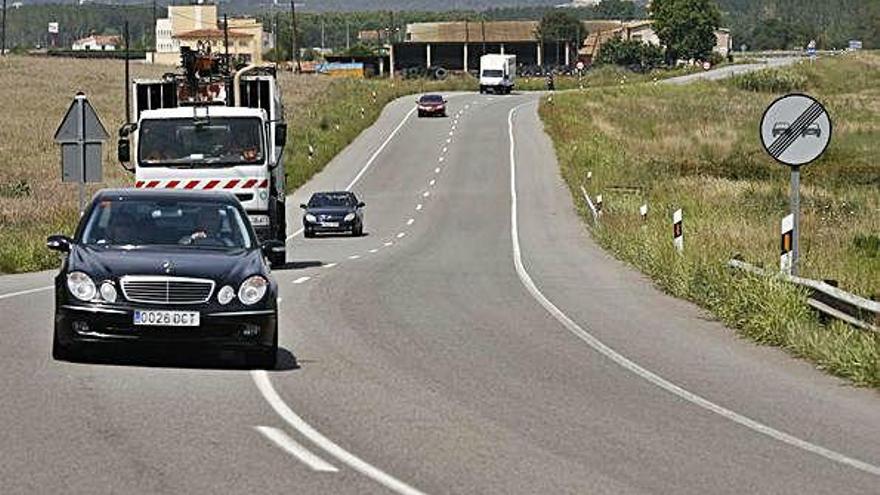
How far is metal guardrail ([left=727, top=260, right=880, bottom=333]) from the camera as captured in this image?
16.1m

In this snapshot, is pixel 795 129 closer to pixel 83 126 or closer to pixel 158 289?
pixel 158 289

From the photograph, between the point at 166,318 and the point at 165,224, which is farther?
the point at 165,224

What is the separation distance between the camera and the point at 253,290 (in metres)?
14.4

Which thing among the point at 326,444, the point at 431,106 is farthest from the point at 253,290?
the point at 431,106

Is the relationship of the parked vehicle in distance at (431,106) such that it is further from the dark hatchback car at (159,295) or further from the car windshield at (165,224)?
the dark hatchback car at (159,295)

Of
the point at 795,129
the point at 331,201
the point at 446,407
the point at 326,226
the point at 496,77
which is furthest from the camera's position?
the point at 496,77

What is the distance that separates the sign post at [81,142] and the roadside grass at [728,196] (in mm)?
9974

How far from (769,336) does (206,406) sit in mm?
8224

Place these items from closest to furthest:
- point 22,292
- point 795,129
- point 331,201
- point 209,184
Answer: point 795,129
point 22,292
point 209,184
point 331,201

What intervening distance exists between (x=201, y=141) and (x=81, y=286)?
44.3 feet

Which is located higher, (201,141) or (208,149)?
(201,141)

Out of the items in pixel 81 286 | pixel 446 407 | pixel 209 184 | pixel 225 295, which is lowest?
pixel 446 407

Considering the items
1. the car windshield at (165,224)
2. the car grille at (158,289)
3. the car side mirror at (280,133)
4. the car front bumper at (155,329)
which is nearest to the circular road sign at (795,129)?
the car windshield at (165,224)

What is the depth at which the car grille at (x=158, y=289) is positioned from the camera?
13.9 metres
